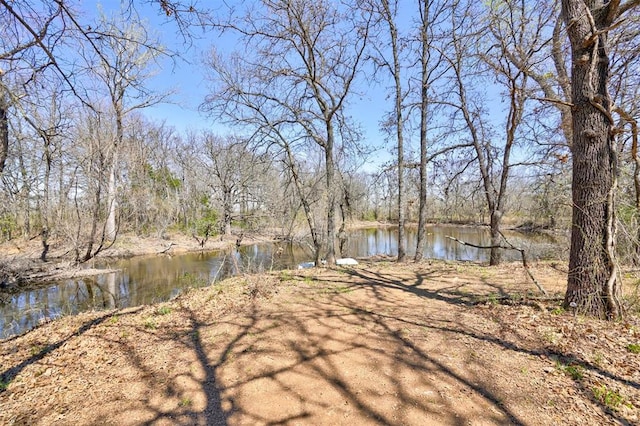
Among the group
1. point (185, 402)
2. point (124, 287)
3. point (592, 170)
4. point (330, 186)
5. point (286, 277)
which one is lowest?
point (124, 287)

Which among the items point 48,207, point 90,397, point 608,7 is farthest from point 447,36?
point 48,207

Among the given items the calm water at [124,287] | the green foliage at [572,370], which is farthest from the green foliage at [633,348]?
the calm water at [124,287]

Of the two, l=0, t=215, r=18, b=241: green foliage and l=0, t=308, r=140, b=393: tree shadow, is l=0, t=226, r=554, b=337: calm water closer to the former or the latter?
l=0, t=308, r=140, b=393: tree shadow

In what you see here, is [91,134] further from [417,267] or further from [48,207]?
[417,267]

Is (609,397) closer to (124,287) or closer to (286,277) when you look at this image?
(286,277)

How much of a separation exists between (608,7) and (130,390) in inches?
271

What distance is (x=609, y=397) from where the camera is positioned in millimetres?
2268

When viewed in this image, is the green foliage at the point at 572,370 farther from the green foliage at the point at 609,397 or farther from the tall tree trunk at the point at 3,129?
the tall tree trunk at the point at 3,129

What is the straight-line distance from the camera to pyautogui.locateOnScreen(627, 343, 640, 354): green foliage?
282 cm

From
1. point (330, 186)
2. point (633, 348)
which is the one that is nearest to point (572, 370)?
point (633, 348)

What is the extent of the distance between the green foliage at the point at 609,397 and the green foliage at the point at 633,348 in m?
0.81

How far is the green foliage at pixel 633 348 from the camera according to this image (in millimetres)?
2815

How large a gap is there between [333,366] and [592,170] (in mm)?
3944

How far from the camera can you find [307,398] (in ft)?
8.29
